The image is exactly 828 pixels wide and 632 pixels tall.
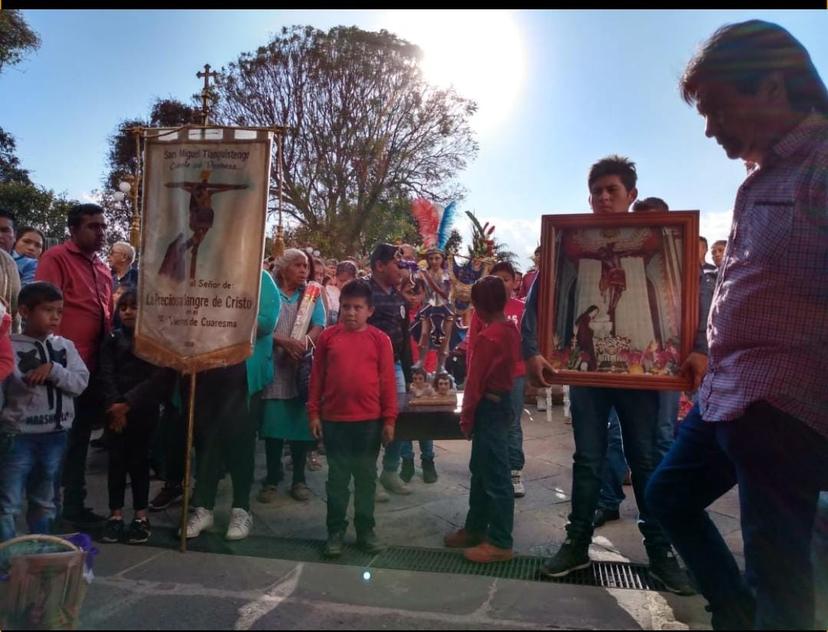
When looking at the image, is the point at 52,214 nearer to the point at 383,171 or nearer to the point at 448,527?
the point at 383,171

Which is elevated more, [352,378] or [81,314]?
[81,314]

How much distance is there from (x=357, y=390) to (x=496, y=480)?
3.19 ft

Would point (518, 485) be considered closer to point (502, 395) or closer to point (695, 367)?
point (502, 395)

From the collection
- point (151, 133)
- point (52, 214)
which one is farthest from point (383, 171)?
point (151, 133)

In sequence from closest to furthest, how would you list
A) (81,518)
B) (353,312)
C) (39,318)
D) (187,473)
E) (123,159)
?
(39,318) < (187,473) < (353,312) < (81,518) < (123,159)

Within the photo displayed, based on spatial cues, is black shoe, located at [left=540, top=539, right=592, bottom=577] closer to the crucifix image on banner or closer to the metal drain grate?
the metal drain grate

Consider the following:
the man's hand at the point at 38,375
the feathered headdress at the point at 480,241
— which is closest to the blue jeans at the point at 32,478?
the man's hand at the point at 38,375

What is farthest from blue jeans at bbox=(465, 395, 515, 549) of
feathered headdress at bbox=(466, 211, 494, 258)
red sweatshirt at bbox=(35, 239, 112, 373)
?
feathered headdress at bbox=(466, 211, 494, 258)

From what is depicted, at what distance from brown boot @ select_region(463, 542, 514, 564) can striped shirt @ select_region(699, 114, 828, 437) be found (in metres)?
1.87

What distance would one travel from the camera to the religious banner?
381 centimetres

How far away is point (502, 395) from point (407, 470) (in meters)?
1.92

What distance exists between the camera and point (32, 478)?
11.4 ft

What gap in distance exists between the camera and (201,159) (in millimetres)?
3906

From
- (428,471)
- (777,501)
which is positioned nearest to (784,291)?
(777,501)
